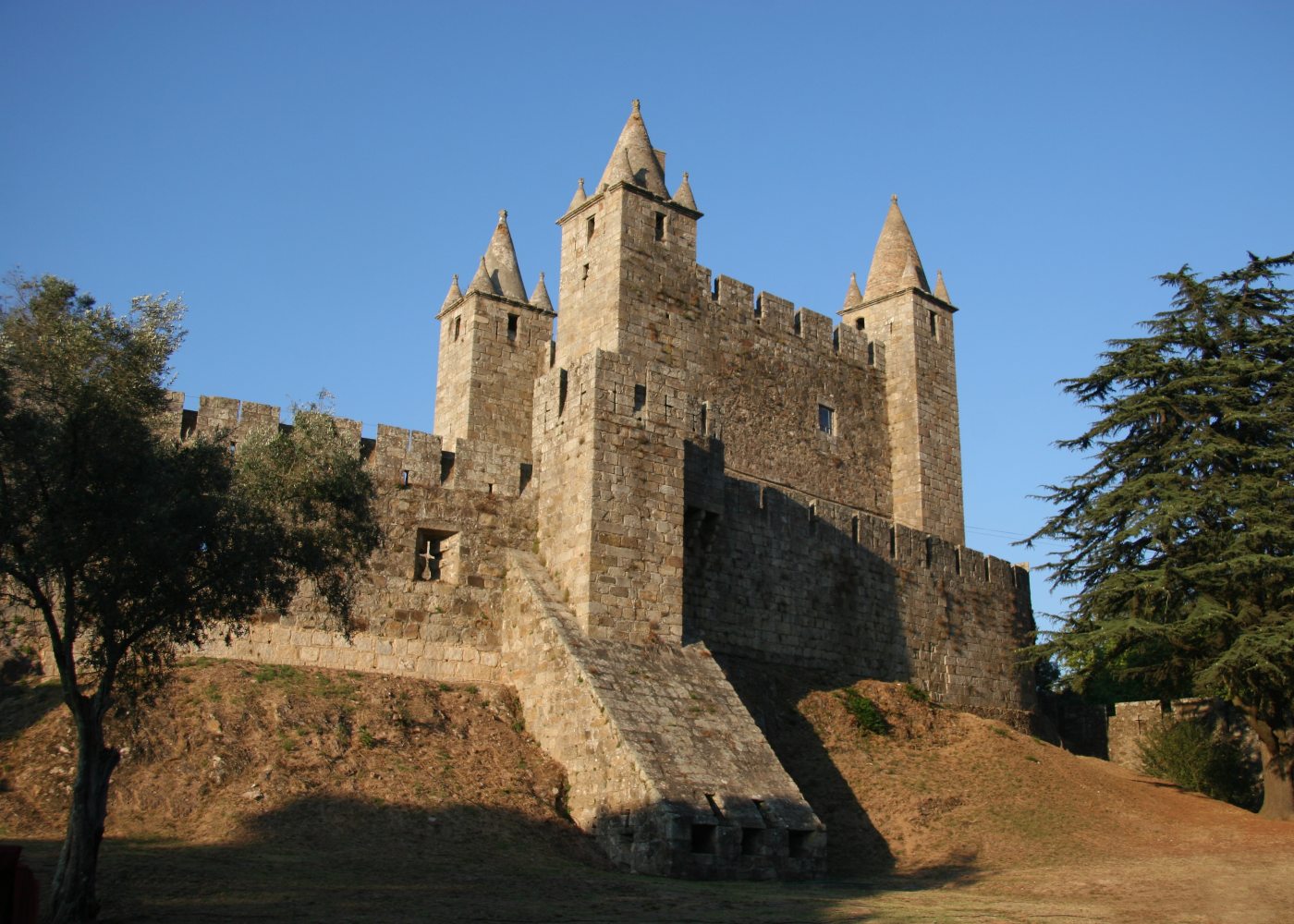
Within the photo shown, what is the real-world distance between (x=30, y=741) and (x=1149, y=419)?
75.7ft

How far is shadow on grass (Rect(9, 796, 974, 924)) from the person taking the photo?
14.0m

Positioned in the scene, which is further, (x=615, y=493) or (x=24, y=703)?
(x=615, y=493)

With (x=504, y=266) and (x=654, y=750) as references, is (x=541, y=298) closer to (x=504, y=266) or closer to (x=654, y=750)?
(x=504, y=266)

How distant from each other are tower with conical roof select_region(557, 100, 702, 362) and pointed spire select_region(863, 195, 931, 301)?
7686 mm

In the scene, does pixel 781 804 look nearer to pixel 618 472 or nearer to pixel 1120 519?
pixel 618 472

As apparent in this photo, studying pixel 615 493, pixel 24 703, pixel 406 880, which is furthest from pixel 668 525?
pixel 24 703

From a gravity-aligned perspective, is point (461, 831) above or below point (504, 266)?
below

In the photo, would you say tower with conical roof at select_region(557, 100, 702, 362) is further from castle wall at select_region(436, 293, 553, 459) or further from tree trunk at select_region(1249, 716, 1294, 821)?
tree trunk at select_region(1249, 716, 1294, 821)

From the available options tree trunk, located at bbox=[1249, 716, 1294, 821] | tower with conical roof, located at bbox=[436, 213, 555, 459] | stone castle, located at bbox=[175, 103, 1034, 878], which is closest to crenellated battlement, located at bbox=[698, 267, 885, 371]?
stone castle, located at bbox=[175, 103, 1034, 878]

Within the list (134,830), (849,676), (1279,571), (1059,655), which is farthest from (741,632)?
(134,830)

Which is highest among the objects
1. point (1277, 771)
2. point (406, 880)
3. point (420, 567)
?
point (420, 567)

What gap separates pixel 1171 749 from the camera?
29.8 m

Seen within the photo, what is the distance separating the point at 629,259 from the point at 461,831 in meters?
15.4

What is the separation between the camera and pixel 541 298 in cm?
3356
